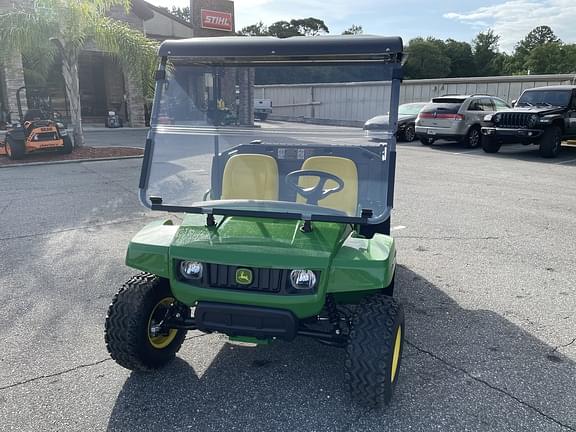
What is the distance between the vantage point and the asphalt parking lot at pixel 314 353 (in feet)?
8.46

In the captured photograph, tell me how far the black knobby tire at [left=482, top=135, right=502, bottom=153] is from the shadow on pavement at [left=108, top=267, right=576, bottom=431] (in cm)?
1120

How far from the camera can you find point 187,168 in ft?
10.3

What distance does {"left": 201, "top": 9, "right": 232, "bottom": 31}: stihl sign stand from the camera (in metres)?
22.7

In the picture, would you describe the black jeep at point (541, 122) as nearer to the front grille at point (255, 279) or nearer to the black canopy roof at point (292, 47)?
the black canopy roof at point (292, 47)

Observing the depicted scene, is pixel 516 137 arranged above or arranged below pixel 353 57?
below

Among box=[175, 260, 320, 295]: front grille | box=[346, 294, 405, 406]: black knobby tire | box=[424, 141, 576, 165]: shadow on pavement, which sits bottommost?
box=[424, 141, 576, 165]: shadow on pavement

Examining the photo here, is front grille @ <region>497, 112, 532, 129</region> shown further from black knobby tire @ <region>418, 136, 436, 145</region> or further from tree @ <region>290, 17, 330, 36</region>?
tree @ <region>290, 17, 330, 36</region>

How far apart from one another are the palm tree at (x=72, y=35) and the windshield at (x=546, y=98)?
400 inches

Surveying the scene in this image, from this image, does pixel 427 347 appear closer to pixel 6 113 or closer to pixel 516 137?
pixel 516 137

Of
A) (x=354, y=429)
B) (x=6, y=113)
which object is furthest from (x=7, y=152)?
(x=354, y=429)

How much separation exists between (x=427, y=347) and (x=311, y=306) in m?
1.22

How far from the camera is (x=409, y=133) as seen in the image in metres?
16.6

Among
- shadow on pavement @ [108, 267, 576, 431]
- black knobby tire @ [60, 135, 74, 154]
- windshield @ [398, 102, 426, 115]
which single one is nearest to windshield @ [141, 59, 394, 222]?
shadow on pavement @ [108, 267, 576, 431]

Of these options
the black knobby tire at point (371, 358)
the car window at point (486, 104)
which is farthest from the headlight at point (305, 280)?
the car window at point (486, 104)
